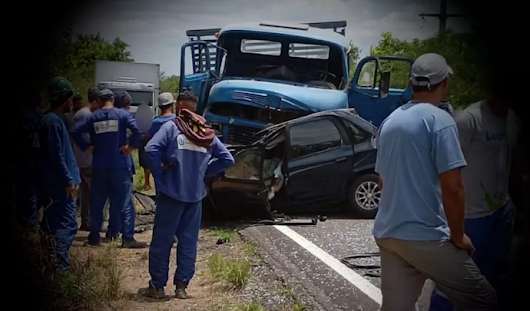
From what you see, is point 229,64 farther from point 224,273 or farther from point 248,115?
point 224,273

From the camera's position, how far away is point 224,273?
389 centimetres

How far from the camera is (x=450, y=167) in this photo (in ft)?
8.79

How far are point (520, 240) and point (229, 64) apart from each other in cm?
195

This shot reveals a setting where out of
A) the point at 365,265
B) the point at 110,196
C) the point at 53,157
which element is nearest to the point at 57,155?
the point at 53,157

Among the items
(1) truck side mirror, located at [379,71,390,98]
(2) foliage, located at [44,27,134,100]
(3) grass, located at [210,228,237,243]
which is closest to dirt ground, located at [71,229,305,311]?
(3) grass, located at [210,228,237,243]

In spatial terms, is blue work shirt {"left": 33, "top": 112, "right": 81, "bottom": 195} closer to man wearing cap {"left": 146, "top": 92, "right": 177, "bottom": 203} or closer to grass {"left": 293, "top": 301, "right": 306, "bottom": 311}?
man wearing cap {"left": 146, "top": 92, "right": 177, "bottom": 203}

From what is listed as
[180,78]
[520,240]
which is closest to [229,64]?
[180,78]

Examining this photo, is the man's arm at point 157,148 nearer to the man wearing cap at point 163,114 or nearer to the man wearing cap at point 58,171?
the man wearing cap at point 163,114

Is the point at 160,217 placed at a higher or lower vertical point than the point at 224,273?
higher

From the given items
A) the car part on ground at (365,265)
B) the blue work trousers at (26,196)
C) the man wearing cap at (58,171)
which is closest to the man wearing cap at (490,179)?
the car part on ground at (365,265)

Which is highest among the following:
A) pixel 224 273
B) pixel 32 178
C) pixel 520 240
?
pixel 32 178

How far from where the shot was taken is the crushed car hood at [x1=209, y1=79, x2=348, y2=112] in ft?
12.9

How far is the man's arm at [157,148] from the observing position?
365cm

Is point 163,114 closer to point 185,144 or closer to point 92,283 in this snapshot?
point 185,144
